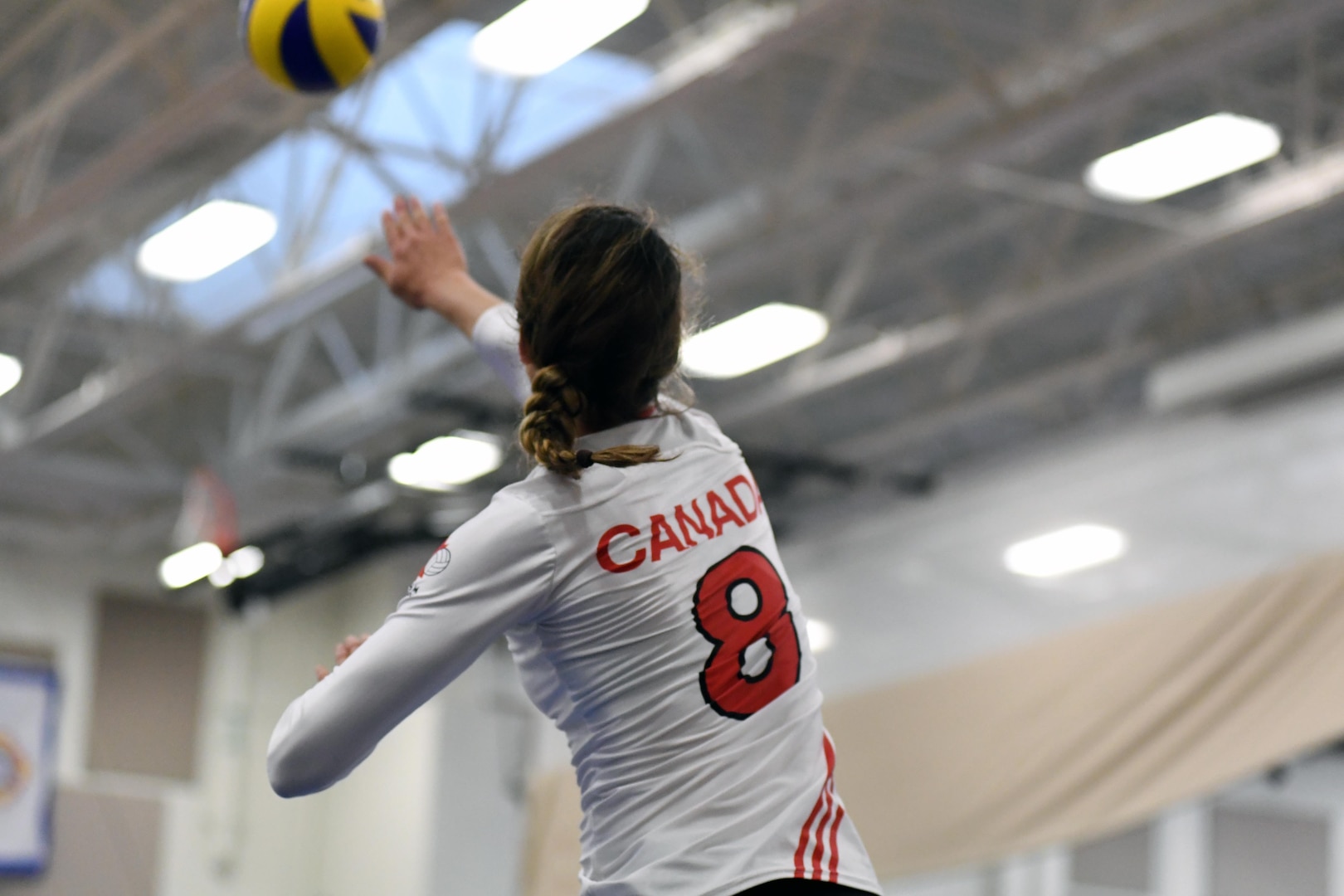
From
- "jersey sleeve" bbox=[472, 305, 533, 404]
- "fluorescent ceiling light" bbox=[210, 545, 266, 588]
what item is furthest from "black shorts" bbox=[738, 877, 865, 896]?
"fluorescent ceiling light" bbox=[210, 545, 266, 588]

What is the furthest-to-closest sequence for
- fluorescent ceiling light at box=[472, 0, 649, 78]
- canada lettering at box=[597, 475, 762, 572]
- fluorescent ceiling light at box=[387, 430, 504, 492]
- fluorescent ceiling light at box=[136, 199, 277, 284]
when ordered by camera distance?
fluorescent ceiling light at box=[387, 430, 504, 492] < fluorescent ceiling light at box=[136, 199, 277, 284] < fluorescent ceiling light at box=[472, 0, 649, 78] < canada lettering at box=[597, 475, 762, 572]

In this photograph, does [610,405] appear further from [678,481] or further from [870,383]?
[870,383]

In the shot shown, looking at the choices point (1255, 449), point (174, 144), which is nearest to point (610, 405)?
point (174, 144)

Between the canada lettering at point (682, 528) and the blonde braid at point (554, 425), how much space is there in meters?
0.07

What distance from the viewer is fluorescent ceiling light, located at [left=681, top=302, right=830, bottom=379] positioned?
385 inches

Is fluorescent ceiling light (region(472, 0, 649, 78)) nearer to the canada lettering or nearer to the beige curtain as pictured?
the beige curtain

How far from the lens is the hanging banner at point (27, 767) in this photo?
12.7 metres

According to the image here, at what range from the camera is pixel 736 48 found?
21.4 feet

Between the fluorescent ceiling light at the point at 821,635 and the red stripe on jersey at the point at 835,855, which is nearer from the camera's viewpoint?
the red stripe on jersey at the point at 835,855

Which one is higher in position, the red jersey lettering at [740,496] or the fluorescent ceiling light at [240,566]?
the fluorescent ceiling light at [240,566]

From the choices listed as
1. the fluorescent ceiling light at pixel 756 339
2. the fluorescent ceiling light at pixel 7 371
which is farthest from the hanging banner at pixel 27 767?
the fluorescent ceiling light at pixel 756 339

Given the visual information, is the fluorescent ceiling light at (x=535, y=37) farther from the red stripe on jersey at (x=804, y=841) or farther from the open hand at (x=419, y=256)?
the red stripe on jersey at (x=804, y=841)

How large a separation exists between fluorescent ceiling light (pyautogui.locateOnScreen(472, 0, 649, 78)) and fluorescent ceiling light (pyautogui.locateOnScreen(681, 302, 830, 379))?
316 cm

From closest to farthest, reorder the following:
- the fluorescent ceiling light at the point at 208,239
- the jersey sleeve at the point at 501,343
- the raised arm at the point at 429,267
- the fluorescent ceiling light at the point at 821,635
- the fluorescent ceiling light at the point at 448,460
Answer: the jersey sleeve at the point at 501,343 → the raised arm at the point at 429,267 → the fluorescent ceiling light at the point at 208,239 → the fluorescent ceiling light at the point at 821,635 → the fluorescent ceiling light at the point at 448,460
